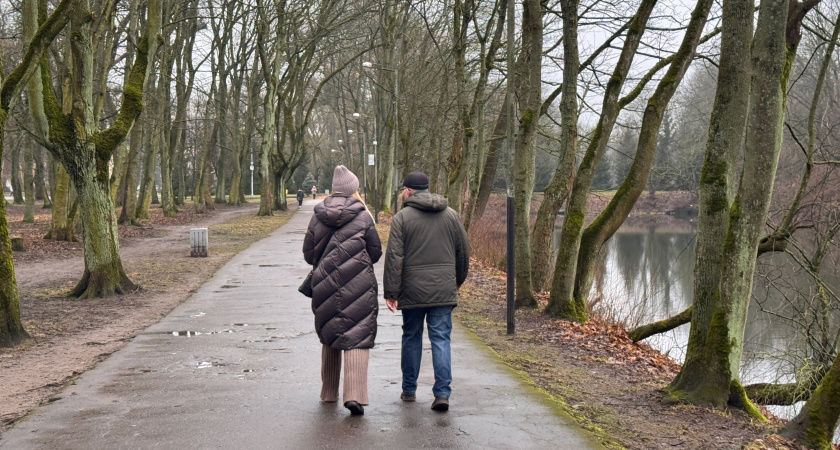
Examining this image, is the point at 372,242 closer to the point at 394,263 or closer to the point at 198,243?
the point at 394,263

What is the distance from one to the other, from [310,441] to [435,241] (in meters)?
1.77

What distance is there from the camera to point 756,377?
41.1ft

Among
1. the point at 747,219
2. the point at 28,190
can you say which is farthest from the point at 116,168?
the point at 747,219

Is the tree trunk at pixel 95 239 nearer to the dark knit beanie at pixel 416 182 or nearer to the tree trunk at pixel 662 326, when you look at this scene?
the tree trunk at pixel 662 326

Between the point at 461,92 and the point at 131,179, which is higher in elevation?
the point at 461,92

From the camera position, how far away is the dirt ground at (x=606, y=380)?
5770 mm

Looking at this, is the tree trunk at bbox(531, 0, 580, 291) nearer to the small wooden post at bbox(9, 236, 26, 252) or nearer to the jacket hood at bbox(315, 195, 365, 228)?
the jacket hood at bbox(315, 195, 365, 228)

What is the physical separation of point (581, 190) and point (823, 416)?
6.38m

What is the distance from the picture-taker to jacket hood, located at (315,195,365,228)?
599 cm

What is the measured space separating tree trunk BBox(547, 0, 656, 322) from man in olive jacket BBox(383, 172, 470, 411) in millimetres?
5482

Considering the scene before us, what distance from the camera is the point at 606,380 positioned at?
7898 mm

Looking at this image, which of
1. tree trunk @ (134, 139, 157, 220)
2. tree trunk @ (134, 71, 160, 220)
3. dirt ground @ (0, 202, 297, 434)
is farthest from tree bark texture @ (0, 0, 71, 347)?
tree trunk @ (134, 139, 157, 220)

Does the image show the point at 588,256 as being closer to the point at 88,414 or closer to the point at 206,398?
the point at 206,398

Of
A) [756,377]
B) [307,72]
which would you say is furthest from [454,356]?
[307,72]
